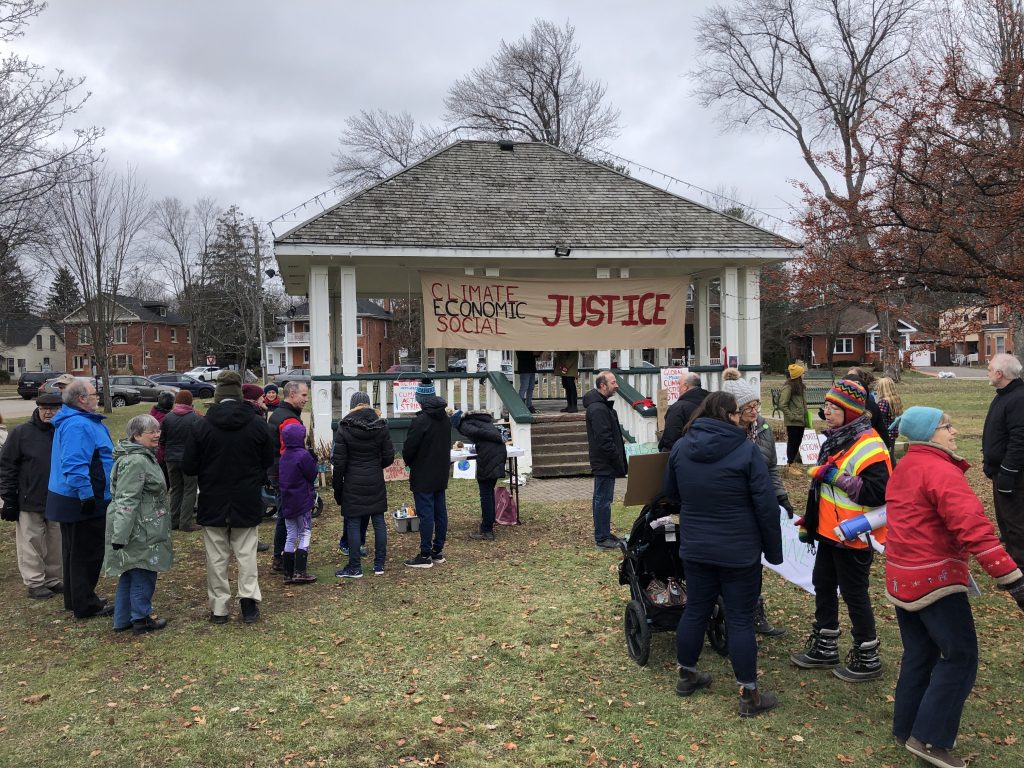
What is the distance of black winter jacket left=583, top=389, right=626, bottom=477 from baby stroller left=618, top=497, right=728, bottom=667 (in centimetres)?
240

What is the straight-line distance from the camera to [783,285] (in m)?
14.8

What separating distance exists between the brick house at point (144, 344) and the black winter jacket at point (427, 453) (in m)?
67.3

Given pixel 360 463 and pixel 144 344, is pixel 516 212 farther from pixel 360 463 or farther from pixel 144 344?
pixel 144 344

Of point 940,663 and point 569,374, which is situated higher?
point 569,374

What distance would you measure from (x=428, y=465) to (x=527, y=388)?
6687 mm

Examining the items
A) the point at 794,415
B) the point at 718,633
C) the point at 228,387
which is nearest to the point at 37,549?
the point at 228,387

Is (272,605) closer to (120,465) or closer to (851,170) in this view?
(120,465)

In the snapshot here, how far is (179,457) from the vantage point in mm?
9164

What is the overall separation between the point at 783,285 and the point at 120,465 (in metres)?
12.5

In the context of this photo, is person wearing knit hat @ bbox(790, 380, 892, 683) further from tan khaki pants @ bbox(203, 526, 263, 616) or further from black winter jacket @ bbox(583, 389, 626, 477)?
tan khaki pants @ bbox(203, 526, 263, 616)

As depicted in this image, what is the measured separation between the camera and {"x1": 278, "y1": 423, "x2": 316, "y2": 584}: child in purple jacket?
6.98 m

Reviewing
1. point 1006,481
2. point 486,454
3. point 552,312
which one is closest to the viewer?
point 1006,481

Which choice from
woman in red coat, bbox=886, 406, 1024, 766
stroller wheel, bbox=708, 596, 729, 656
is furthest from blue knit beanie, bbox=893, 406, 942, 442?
stroller wheel, bbox=708, 596, 729, 656

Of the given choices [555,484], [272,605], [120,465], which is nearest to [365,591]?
[272,605]
